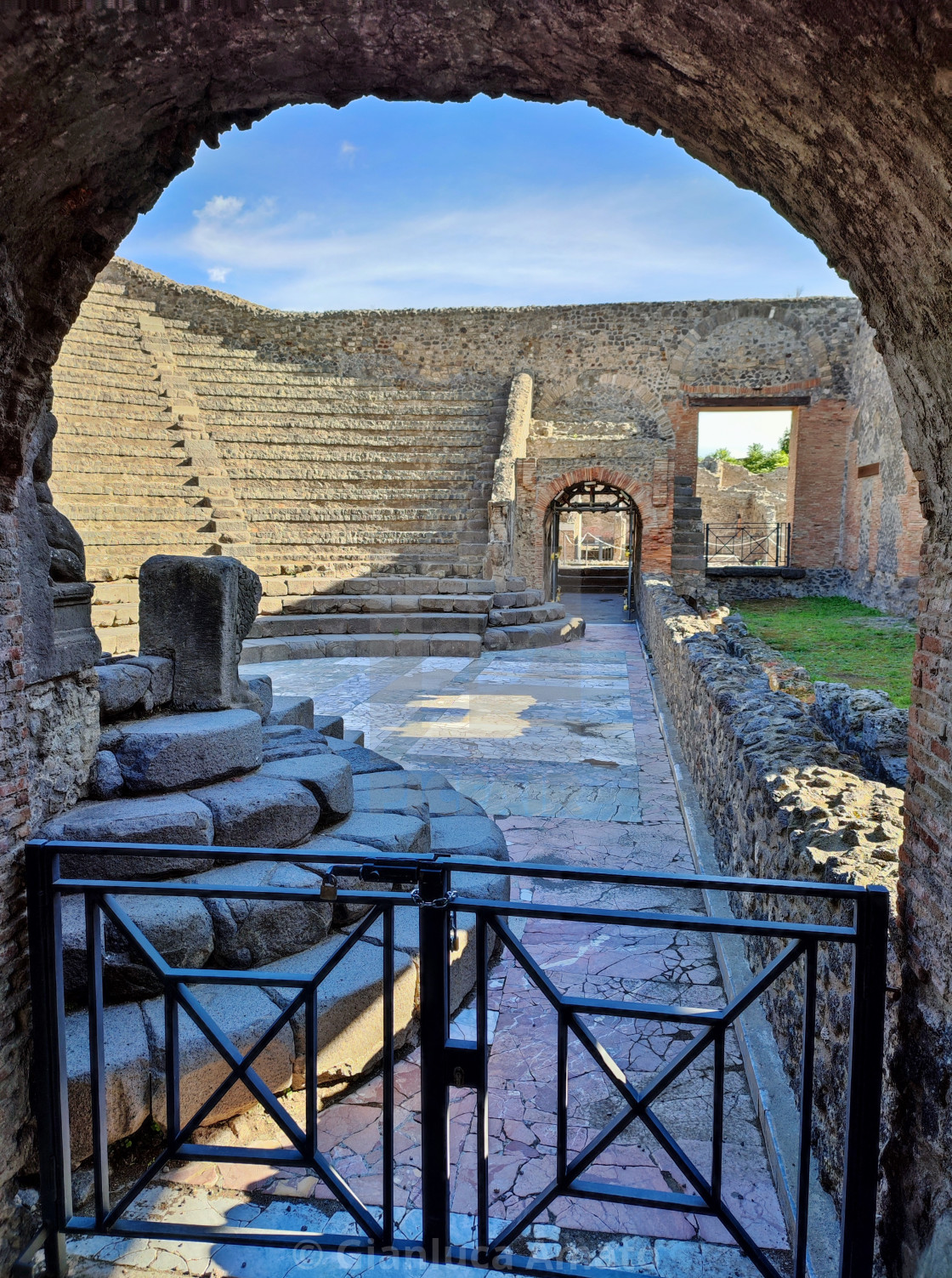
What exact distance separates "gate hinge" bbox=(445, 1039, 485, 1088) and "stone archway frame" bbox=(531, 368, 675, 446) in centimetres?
2050

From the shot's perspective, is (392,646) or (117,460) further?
(117,460)

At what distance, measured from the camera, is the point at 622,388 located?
839 inches

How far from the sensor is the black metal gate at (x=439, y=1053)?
183 centimetres

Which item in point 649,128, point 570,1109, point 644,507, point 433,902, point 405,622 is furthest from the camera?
point 644,507

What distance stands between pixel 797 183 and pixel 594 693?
7.33m

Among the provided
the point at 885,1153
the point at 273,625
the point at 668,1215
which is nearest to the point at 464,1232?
the point at 668,1215

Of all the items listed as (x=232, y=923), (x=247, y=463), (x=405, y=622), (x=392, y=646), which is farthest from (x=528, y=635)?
(x=232, y=923)

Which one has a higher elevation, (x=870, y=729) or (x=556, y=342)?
(x=556, y=342)

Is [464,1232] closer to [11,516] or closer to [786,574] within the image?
[11,516]

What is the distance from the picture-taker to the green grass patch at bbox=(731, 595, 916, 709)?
8.25 metres

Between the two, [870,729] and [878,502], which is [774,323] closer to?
[878,502]

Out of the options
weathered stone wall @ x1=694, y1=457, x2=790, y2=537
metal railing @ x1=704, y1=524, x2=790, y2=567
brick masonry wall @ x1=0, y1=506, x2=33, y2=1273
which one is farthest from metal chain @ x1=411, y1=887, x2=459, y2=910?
weathered stone wall @ x1=694, y1=457, x2=790, y2=537

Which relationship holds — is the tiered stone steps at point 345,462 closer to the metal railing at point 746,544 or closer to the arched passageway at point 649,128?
the arched passageway at point 649,128

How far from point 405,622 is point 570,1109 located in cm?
961
